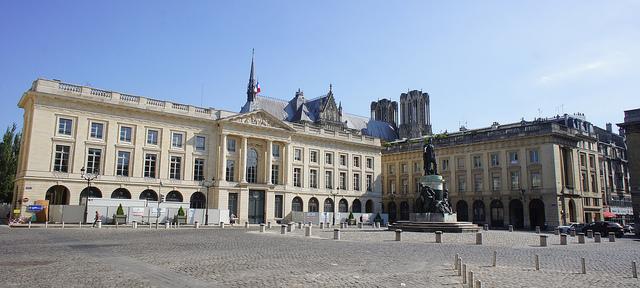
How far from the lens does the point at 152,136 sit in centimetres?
4803

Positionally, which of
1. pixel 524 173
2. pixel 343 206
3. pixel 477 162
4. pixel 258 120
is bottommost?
pixel 343 206

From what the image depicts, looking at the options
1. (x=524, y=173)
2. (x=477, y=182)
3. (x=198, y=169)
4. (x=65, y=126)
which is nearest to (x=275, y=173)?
(x=198, y=169)

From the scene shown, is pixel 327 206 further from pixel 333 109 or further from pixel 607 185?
pixel 607 185

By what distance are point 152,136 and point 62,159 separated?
8457 millimetres

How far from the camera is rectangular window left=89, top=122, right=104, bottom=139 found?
44312 millimetres

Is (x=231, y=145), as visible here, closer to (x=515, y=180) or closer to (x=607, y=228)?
(x=515, y=180)

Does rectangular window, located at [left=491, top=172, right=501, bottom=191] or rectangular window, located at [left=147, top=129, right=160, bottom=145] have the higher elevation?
rectangular window, located at [left=147, top=129, right=160, bottom=145]

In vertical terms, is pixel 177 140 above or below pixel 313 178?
above

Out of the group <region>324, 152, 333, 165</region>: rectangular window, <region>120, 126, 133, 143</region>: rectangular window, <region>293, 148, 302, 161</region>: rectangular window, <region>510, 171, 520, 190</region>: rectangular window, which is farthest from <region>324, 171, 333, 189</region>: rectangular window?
<region>120, 126, 133, 143</region>: rectangular window

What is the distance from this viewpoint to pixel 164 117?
48719mm

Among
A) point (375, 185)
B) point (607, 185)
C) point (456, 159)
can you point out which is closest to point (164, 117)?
point (375, 185)

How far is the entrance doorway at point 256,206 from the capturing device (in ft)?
175

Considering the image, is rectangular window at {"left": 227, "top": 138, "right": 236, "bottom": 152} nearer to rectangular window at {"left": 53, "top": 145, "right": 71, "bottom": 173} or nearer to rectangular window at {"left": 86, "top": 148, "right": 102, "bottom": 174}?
rectangular window at {"left": 86, "top": 148, "right": 102, "bottom": 174}

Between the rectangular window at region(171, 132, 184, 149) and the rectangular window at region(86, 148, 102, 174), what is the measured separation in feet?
23.6
